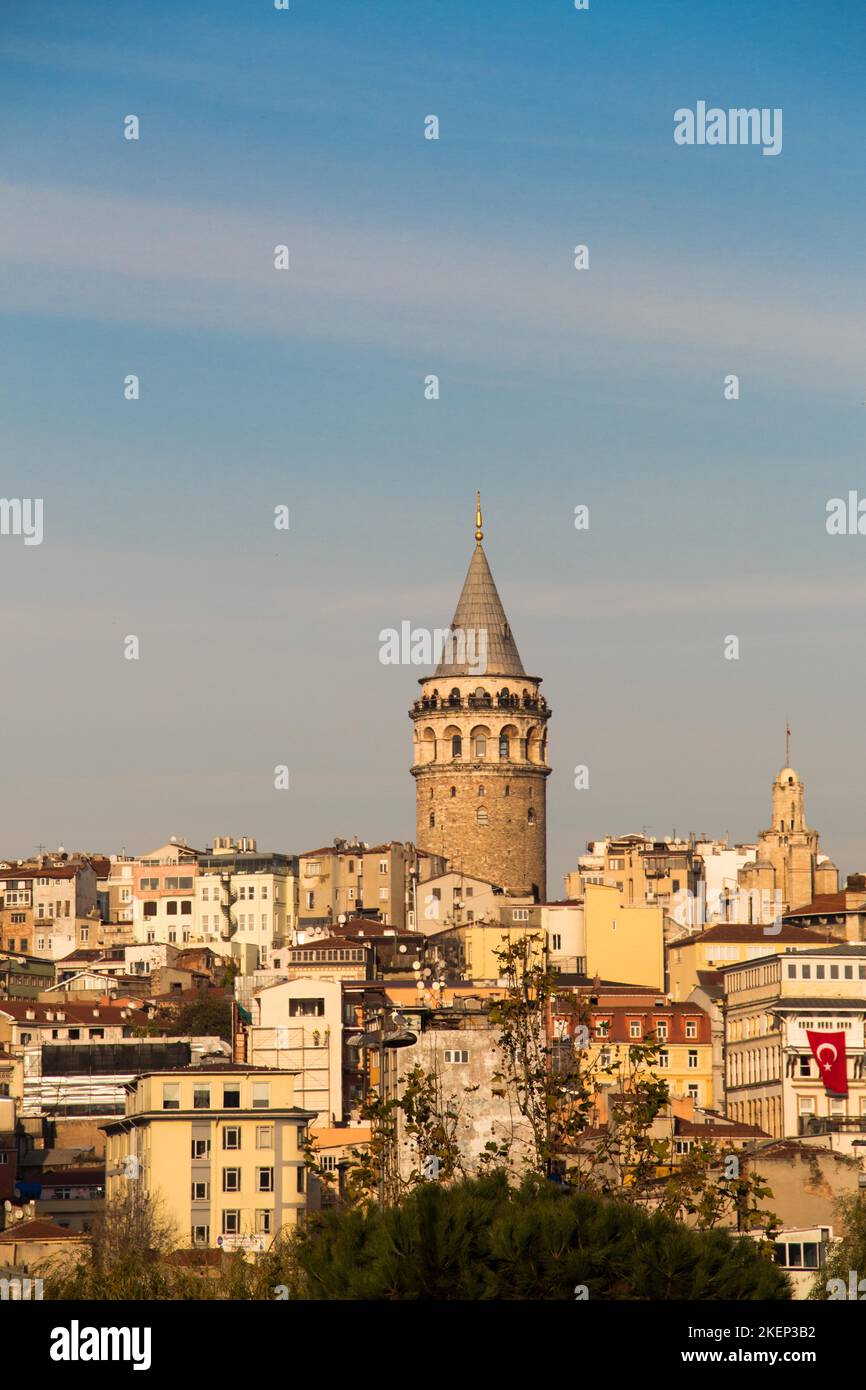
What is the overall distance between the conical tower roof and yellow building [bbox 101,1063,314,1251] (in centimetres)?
7671

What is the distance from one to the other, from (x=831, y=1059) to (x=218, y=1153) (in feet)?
82.8

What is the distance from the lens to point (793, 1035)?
88.9m

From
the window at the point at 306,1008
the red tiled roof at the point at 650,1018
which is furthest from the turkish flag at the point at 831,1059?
the window at the point at 306,1008

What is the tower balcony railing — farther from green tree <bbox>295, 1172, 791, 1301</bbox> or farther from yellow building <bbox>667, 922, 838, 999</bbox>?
green tree <bbox>295, 1172, 791, 1301</bbox>

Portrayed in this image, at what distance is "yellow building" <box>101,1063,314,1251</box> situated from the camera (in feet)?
219

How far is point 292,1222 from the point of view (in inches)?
2579

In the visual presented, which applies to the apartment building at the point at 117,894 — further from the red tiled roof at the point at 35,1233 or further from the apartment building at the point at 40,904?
the red tiled roof at the point at 35,1233

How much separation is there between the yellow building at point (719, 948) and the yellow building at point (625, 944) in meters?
1.44

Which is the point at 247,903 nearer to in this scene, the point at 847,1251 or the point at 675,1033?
the point at 675,1033

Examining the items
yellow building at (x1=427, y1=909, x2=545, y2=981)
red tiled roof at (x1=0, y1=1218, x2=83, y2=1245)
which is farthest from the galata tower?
red tiled roof at (x1=0, y1=1218, x2=83, y2=1245)
